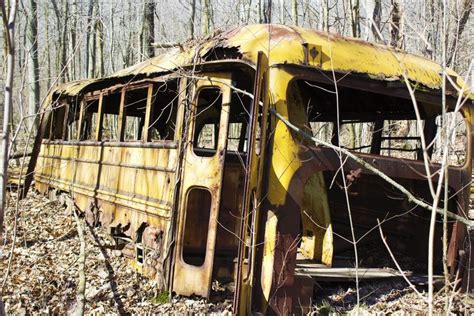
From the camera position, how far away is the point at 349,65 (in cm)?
500

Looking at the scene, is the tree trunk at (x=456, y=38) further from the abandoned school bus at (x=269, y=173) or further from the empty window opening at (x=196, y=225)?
the empty window opening at (x=196, y=225)

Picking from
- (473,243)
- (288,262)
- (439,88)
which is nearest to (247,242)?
(288,262)

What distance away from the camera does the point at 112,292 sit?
559 cm

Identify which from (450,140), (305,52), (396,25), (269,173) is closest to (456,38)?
(450,140)

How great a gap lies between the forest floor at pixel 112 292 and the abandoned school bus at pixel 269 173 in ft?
0.68

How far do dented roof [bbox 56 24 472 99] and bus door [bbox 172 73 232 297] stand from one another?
0.33m

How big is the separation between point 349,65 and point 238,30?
4.00 ft

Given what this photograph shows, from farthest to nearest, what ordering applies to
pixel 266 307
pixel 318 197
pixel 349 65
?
pixel 318 197, pixel 349 65, pixel 266 307

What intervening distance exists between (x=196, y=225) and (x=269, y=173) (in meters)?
1.34

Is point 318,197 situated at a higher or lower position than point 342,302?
higher

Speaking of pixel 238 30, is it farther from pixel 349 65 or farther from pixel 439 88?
pixel 439 88

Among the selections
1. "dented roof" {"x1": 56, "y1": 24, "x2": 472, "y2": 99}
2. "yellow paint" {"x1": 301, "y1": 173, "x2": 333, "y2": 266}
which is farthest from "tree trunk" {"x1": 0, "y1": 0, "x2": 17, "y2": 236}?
"yellow paint" {"x1": 301, "y1": 173, "x2": 333, "y2": 266}

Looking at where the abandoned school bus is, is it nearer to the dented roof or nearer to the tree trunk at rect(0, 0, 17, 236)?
the dented roof

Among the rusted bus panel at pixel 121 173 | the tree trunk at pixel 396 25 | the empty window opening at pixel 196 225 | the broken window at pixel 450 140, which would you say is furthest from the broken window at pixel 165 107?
the broken window at pixel 450 140
